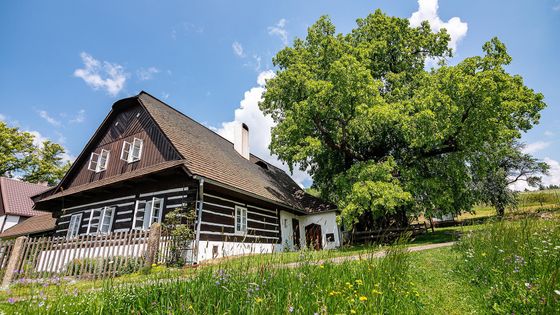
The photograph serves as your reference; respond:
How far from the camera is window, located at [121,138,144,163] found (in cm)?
1476

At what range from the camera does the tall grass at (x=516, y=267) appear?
3350mm

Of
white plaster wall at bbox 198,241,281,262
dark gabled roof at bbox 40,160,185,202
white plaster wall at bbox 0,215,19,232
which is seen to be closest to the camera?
white plaster wall at bbox 198,241,281,262

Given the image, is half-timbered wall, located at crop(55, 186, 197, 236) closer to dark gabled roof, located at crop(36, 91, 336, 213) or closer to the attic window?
dark gabled roof, located at crop(36, 91, 336, 213)

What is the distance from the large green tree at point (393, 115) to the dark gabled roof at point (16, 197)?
89.9 feet

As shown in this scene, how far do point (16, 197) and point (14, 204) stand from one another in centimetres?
141

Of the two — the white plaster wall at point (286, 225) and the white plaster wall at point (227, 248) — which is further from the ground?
the white plaster wall at point (286, 225)

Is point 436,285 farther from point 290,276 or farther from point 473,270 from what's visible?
point 290,276

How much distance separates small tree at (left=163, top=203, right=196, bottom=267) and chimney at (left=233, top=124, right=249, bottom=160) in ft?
36.4

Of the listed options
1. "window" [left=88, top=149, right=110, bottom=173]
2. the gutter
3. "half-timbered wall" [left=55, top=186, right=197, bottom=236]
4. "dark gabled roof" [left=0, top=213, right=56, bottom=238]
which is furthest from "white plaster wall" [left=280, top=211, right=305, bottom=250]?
"dark gabled roof" [left=0, top=213, right=56, bottom=238]

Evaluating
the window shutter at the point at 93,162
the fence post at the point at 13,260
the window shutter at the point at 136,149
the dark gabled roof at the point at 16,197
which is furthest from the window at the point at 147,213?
the dark gabled roof at the point at 16,197

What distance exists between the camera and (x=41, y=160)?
4138 centimetres

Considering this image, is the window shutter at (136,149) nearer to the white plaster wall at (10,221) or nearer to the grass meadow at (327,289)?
the grass meadow at (327,289)

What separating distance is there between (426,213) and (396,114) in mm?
7014

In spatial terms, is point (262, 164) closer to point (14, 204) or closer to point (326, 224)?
point (326, 224)
